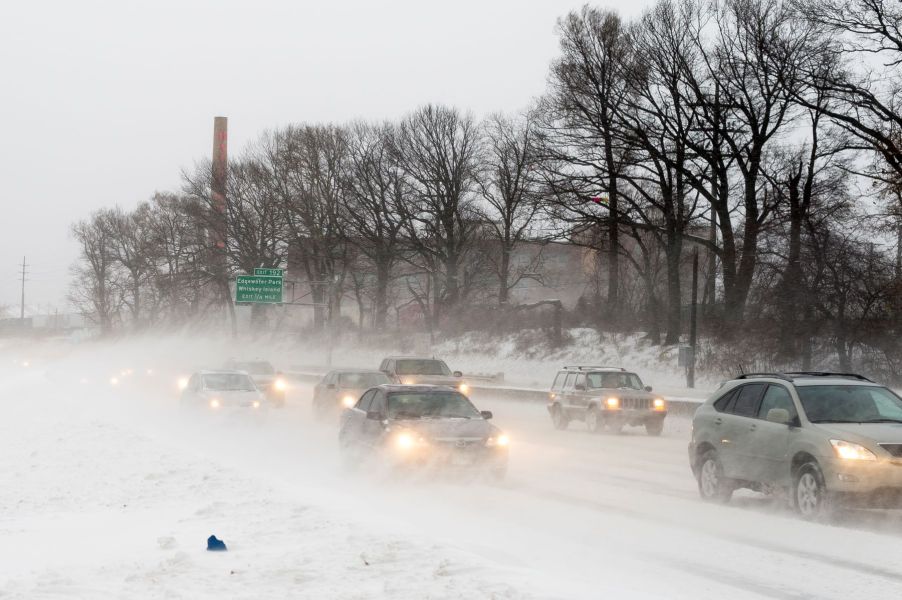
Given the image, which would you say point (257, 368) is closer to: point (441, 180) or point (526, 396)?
point (526, 396)

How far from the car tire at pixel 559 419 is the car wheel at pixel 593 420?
1.05 metres

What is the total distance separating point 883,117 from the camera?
A: 35.8m

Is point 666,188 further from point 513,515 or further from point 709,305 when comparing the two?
point 513,515


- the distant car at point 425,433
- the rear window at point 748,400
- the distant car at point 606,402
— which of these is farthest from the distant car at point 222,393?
the rear window at point 748,400

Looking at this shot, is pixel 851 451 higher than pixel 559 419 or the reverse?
higher

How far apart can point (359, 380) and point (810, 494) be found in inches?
740

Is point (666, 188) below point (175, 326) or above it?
above

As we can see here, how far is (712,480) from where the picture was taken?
42.9ft

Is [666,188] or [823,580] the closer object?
[823,580]

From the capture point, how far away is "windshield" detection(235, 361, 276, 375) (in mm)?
38094

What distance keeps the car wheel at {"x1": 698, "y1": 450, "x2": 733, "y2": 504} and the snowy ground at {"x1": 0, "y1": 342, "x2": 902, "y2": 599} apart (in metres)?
0.18

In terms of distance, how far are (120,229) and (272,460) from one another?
329 feet

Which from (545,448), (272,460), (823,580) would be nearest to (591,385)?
(545,448)

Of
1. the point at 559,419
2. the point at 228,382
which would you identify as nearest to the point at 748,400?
the point at 559,419
